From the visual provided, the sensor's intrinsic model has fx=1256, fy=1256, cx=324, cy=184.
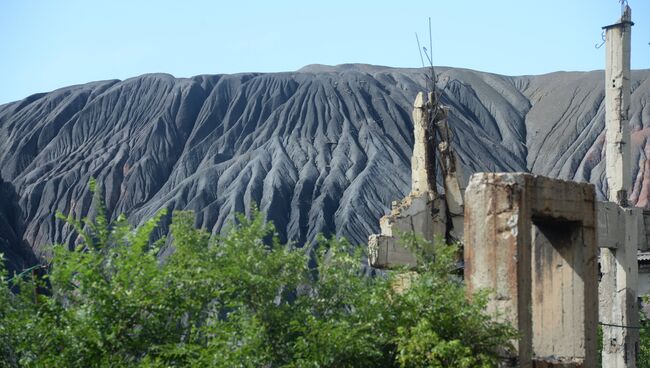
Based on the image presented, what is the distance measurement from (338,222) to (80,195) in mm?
22767

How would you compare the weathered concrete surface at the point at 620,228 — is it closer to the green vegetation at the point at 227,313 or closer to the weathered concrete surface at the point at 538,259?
the weathered concrete surface at the point at 538,259

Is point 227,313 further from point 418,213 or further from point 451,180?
point 451,180

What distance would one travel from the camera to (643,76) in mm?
117000

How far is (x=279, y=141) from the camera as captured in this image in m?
98.8

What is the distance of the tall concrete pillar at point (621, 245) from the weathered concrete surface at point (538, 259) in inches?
251

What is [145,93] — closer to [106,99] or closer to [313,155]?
[106,99]

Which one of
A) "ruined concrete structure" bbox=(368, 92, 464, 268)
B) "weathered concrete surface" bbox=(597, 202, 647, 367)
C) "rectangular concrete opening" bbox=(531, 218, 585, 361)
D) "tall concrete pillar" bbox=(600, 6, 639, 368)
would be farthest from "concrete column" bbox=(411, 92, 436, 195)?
"rectangular concrete opening" bbox=(531, 218, 585, 361)

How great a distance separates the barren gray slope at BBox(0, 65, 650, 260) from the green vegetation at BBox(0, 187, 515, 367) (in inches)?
2675

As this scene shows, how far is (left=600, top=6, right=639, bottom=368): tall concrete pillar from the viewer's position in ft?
76.1

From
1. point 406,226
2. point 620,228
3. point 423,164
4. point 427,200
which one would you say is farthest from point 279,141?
point 406,226

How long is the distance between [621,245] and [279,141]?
76687 mm

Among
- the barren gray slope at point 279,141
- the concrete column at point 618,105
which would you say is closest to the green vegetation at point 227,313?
the concrete column at point 618,105

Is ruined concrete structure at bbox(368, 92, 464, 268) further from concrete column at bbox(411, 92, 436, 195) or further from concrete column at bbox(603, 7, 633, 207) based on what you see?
concrete column at bbox(603, 7, 633, 207)

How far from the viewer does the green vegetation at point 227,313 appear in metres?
13.3
